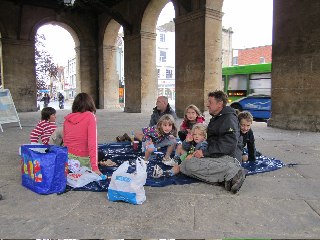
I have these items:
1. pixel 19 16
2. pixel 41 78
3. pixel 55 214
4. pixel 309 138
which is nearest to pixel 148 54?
pixel 19 16

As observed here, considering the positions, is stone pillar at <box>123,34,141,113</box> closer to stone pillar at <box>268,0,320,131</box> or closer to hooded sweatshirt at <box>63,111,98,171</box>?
stone pillar at <box>268,0,320,131</box>

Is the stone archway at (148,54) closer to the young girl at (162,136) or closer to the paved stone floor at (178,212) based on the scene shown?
the young girl at (162,136)

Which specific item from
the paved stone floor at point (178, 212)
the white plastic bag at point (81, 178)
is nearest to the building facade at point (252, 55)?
the paved stone floor at point (178, 212)

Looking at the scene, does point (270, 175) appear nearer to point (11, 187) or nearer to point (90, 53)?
point (11, 187)

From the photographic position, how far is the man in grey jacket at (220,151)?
3660 mm

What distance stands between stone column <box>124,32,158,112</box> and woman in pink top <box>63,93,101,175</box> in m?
12.4

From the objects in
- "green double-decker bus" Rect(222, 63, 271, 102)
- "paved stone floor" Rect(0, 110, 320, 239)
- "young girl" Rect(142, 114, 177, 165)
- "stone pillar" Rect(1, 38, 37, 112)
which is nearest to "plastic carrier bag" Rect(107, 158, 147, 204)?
"paved stone floor" Rect(0, 110, 320, 239)

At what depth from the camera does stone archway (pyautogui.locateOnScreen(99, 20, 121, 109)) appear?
1981 centimetres

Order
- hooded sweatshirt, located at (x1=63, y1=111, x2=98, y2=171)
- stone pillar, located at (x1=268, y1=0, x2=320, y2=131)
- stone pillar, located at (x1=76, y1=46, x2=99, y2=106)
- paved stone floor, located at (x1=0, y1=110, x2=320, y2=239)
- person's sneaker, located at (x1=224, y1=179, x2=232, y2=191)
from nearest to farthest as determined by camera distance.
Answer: paved stone floor, located at (x1=0, y1=110, x2=320, y2=239) < person's sneaker, located at (x1=224, y1=179, x2=232, y2=191) < hooded sweatshirt, located at (x1=63, y1=111, x2=98, y2=171) < stone pillar, located at (x1=268, y1=0, x2=320, y2=131) < stone pillar, located at (x1=76, y1=46, x2=99, y2=106)

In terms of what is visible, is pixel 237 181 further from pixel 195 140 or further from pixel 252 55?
pixel 252 55

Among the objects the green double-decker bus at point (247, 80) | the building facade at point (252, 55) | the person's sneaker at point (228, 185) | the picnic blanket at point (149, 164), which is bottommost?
the picnic blanket at point (149, 164)

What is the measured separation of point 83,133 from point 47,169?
2.53 feet

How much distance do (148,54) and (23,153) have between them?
13458 mm

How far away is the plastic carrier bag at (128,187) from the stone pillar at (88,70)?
1781cm
